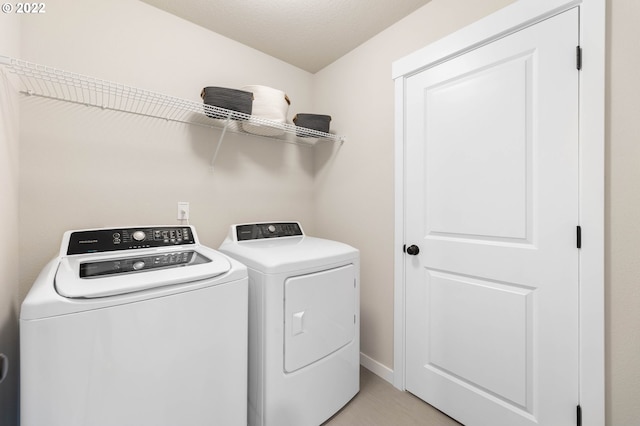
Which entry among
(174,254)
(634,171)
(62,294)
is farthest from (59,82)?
(634,171)

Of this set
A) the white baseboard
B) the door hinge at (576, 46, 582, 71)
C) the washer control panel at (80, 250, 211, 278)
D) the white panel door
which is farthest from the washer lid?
the door hinge at (576, 46, 582, 71)

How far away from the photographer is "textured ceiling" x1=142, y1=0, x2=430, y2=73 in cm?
168

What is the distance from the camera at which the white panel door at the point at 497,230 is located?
1.19 m

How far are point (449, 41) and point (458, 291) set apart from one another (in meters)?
1.43

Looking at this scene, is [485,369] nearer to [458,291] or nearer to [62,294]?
[458,291]

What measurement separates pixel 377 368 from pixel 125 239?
6.08 feet

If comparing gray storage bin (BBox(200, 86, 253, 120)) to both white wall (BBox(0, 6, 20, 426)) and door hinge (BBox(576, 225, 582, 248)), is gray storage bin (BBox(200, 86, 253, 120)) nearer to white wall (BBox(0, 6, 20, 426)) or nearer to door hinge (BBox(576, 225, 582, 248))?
white wall (BBox(0, 6, 20, 426))

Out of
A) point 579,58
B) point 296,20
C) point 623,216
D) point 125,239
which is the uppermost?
point 296,20

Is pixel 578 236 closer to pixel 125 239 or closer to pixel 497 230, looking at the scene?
pixel 497 230

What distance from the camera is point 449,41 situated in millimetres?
1533

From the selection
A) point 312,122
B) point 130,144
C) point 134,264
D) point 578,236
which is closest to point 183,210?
point 130,144

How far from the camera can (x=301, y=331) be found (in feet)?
4.59

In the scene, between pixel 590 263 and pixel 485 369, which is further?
pixel 485 369

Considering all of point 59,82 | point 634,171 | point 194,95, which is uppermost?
point 194,95
